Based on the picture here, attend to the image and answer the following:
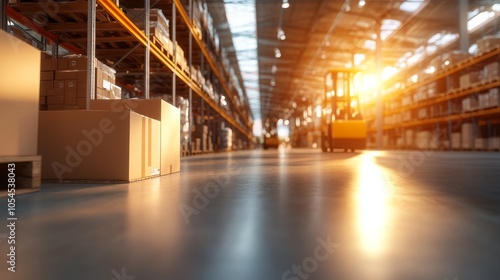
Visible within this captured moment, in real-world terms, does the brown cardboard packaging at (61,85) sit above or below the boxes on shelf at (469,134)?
above

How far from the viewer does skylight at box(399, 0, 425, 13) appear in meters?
12.2

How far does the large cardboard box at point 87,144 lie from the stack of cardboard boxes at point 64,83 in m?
0.99

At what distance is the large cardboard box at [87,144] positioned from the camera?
2455mm

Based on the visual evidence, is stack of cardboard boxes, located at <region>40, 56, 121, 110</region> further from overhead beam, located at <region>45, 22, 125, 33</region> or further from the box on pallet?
the box on pallet

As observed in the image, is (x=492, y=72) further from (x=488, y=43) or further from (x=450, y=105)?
(x=450, y=105)

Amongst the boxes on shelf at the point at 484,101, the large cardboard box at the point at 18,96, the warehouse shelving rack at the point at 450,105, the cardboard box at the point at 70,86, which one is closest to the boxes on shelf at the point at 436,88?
the warehouse shelving rack at the point at 450,105

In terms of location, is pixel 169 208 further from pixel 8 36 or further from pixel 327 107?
pixel 327 107

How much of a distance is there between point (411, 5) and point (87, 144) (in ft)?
45.2

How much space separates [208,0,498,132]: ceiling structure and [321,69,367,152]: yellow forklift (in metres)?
3.46

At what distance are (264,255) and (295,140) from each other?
30.8 metres

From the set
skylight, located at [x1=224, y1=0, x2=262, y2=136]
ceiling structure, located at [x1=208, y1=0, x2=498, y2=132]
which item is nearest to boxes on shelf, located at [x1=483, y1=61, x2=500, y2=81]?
ceiling structure, located at [x1=208, y1=0, x2=498, y2=132]

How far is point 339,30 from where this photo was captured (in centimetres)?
1463

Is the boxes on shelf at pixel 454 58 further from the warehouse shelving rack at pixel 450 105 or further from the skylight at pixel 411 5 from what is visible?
the skylight at pixel 411 5

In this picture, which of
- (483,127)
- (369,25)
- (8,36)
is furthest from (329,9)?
(8,36)
